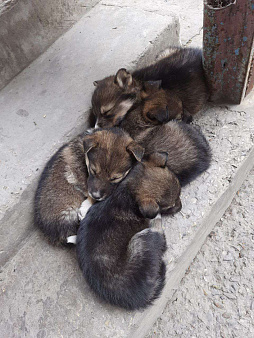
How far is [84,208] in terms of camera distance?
9.90 feet

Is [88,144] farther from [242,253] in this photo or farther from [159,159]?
[242,253]

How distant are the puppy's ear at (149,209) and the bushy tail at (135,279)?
0.20m

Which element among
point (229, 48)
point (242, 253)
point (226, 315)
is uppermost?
point (229, 48)

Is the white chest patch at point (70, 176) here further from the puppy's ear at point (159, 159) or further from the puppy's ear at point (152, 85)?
the puppy's ear at point (152, 85)

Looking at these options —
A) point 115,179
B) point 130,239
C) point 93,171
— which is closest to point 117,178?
point 115,179

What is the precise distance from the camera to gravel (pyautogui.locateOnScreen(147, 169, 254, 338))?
9.41 feet

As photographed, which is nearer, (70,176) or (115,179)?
(115,179)

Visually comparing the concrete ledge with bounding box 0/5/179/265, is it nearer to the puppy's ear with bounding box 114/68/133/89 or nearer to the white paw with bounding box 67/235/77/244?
the puppy's ear with bounding box 114/68/133/89

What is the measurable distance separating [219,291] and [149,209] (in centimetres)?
109

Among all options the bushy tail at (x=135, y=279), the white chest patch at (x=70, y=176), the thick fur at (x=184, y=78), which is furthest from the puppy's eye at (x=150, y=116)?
the bushy tail at (x=135, y=279)

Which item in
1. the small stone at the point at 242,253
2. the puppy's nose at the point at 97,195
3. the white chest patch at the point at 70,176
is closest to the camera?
the puppy's nose at the point at 97,195

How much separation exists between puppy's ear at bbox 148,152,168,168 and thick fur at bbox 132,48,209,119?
803 mm

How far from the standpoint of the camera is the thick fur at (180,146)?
3.14 m

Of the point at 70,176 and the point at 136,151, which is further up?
the point at 136,151
